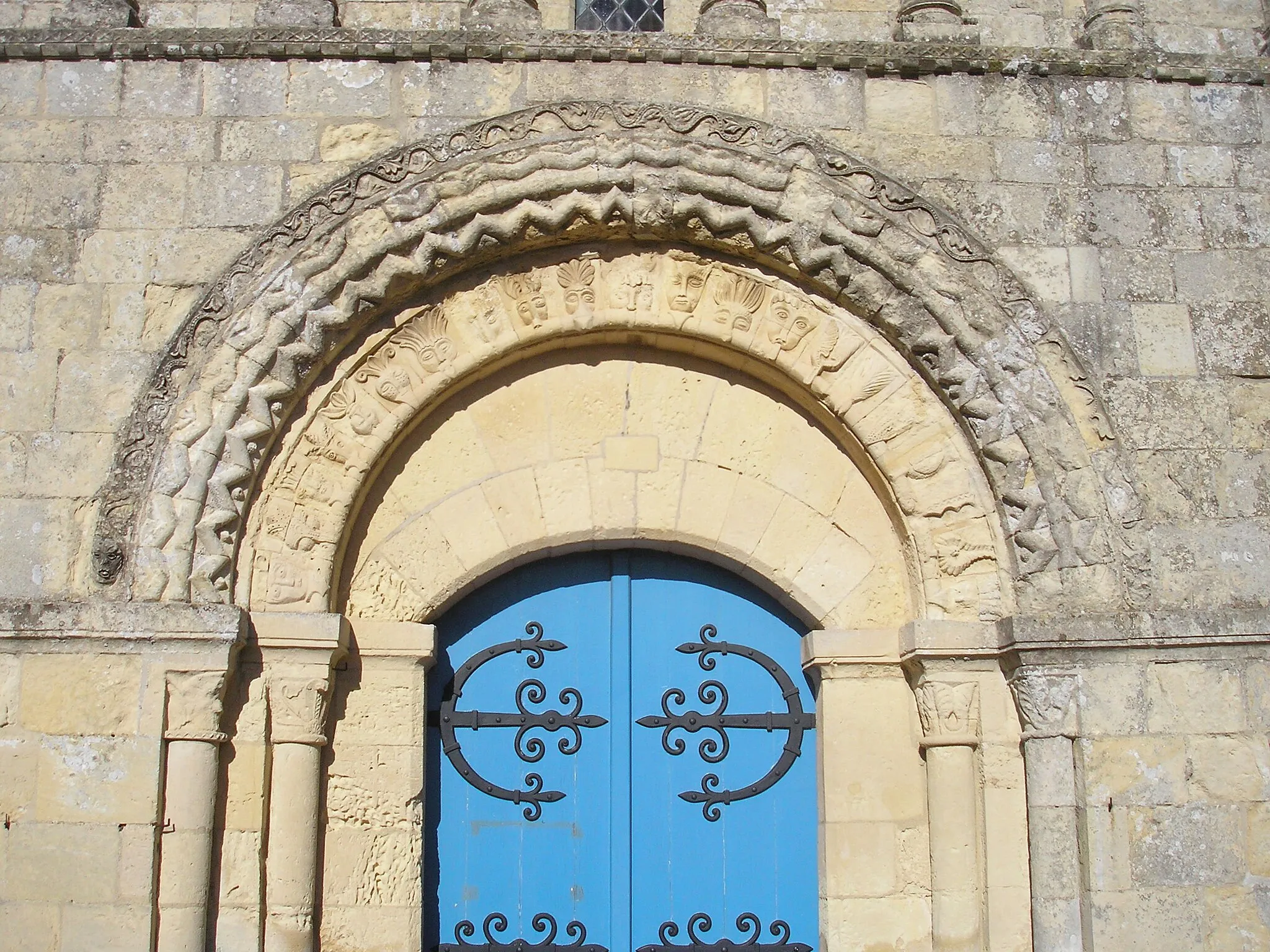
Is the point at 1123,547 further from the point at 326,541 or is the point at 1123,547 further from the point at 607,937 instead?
the point at 326,541

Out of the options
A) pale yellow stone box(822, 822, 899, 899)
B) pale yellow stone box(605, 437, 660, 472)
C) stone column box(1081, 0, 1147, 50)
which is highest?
stone column box(1081, 0, 1147, 50)

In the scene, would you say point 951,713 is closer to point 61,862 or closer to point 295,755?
point 295,755

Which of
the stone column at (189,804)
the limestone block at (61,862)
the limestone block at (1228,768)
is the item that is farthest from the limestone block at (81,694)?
the limestone block at (1228,768)

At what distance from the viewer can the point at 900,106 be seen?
4.99m

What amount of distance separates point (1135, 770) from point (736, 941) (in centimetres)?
151

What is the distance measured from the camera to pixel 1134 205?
4.89 meters

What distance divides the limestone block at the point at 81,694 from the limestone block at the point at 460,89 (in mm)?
2211

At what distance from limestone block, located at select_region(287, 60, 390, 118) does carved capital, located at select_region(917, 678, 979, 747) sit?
113 inches

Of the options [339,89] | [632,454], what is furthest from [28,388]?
[632,454]

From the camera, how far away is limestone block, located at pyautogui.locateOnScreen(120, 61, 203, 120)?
15.9ft

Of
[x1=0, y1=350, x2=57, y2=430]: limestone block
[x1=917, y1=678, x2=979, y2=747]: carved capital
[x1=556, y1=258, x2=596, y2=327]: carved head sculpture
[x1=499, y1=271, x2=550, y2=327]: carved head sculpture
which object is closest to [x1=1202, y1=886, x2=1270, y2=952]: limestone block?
[x1=917, y1=678, x2=979, y2=747]: carved capital

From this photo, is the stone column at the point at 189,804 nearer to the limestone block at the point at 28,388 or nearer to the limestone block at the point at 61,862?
the limestone block at the point at 61,862

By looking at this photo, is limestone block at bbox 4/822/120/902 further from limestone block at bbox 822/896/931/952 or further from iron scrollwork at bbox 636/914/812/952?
limestone block at bbox 822/896/931/952

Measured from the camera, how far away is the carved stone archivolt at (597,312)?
455cm
